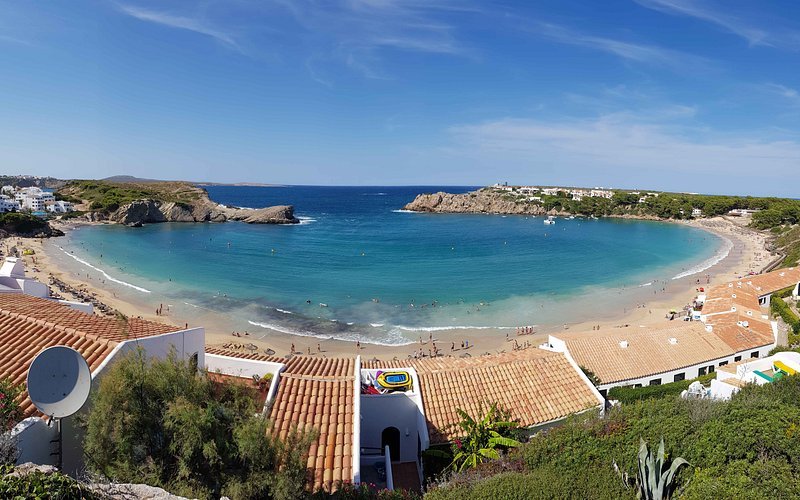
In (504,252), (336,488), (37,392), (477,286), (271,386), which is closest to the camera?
(37,392)

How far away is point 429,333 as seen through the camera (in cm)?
3194

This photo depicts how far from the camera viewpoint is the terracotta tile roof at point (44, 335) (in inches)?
378

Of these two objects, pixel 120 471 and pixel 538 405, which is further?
pixel 538 405

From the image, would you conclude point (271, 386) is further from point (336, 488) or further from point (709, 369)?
point (709, 369)

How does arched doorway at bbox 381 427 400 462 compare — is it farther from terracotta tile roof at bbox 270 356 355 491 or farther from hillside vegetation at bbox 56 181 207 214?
hillside vegetation at bbox 56 181 207 214

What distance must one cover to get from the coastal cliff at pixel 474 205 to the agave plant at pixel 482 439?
401 feet

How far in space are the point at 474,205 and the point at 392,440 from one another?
412 feet

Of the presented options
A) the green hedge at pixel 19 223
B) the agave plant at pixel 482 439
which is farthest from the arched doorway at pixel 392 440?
the green hedge at pixel 19 223

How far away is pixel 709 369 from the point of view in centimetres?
2145

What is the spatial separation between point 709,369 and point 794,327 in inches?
297

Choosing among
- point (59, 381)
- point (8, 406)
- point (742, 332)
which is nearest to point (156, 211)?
point (8, 406)

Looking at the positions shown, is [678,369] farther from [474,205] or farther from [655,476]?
[474,205]

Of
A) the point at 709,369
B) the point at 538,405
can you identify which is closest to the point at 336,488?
the point at 538,405

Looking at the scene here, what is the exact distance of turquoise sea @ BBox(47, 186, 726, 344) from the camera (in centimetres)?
3544
